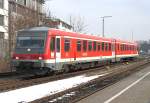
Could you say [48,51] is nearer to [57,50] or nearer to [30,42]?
[57,50]

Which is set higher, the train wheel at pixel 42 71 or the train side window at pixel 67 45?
the train side window at pixel 67 45

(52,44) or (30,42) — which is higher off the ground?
(30,42)

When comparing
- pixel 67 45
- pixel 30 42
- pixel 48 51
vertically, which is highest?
pixel 30 42

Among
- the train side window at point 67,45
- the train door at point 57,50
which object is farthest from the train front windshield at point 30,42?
the train side window at point 67,45

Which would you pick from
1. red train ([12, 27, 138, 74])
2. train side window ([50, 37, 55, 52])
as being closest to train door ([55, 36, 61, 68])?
red train ([12, 27, 138, 74])

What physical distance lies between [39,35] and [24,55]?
1486 mm

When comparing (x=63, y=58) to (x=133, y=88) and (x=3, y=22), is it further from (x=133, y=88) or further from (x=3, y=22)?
(x=3, y=22)

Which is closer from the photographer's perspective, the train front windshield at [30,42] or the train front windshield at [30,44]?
the train front windshield at [30,44]

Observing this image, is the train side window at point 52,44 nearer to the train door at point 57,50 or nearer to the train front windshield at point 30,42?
the train door at point 57,50

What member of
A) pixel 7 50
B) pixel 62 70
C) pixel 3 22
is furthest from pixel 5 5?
pixel 62 70

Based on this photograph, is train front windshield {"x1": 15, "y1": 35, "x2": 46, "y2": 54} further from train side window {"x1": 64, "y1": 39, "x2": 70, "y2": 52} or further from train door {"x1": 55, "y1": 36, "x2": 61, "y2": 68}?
train side window {"x1": 64, "y1": 39, "x2": 70, "y2": 52}

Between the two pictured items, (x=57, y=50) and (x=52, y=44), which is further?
(x=57, y=50)

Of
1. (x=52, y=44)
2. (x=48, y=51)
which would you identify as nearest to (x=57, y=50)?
(x=52, y=44)

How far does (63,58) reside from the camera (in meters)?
25.8
